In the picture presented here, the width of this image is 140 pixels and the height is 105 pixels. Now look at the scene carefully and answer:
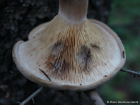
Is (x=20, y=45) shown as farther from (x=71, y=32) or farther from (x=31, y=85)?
(x=31, y=85)

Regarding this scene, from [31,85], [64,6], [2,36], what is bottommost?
[31,85]

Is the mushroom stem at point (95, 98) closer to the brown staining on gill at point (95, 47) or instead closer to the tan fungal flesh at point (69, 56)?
the tan fungal flesh at point (69, 56)

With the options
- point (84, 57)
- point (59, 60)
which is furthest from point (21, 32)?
point (84, 57)

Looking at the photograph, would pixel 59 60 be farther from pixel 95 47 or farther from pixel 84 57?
pixel 95 47

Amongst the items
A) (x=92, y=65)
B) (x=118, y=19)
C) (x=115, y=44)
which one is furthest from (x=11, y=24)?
(x=118, y=19)

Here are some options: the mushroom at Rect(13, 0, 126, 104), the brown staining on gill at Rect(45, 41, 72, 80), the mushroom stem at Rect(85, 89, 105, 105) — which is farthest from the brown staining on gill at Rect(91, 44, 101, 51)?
the mushroom stem at Rect(85, 89, 105, 105)

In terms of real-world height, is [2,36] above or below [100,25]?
below
